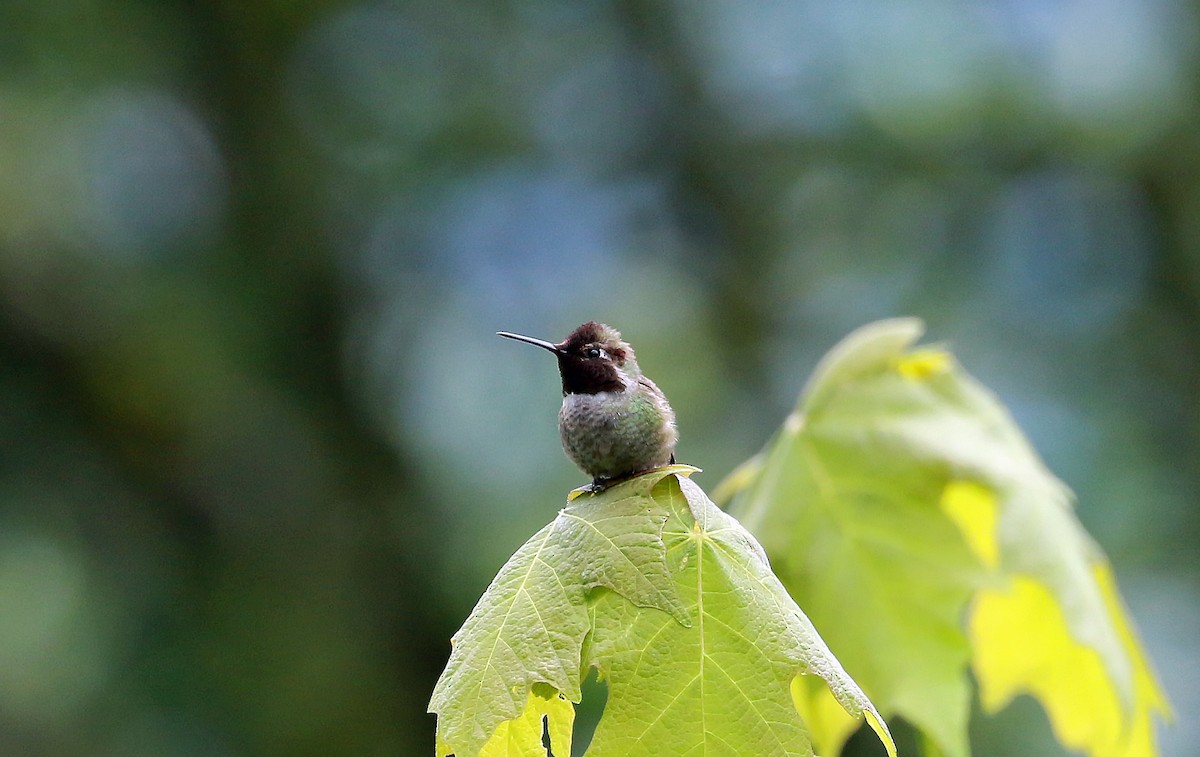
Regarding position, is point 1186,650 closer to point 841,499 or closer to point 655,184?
point 655,184

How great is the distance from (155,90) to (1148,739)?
7192 mm

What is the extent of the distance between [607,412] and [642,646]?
339 mm

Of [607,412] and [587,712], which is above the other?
[607,412]

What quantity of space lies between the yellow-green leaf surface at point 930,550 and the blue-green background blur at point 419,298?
14.0 feet

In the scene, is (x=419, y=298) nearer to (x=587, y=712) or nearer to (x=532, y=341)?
(x=587, y=712)

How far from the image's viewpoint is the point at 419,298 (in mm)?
8039

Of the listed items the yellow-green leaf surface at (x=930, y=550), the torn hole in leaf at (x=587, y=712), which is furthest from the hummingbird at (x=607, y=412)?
the torn hole in leaf at (x=587, y=712)

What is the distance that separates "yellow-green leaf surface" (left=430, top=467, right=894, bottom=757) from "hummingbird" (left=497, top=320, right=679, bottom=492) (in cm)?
Result: 10

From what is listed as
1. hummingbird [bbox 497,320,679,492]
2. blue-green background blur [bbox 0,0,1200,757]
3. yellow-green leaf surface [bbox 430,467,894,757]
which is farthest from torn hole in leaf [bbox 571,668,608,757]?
yellow-green leaf surface [bbox 430,467,894,757]

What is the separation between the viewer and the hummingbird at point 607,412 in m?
1.40

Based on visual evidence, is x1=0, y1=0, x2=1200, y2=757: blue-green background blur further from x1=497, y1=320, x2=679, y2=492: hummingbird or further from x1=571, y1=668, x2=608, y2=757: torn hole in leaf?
x1=497, y1=320, x2=679, y2=492: hummingbird

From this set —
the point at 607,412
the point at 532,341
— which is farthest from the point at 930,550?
the point at 532,341

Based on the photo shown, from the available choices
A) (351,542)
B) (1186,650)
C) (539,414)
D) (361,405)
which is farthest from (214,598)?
(1186,650)

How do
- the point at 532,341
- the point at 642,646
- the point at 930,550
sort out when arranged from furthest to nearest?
the point at 930,550
the point at 532,341
the point at 642,646
